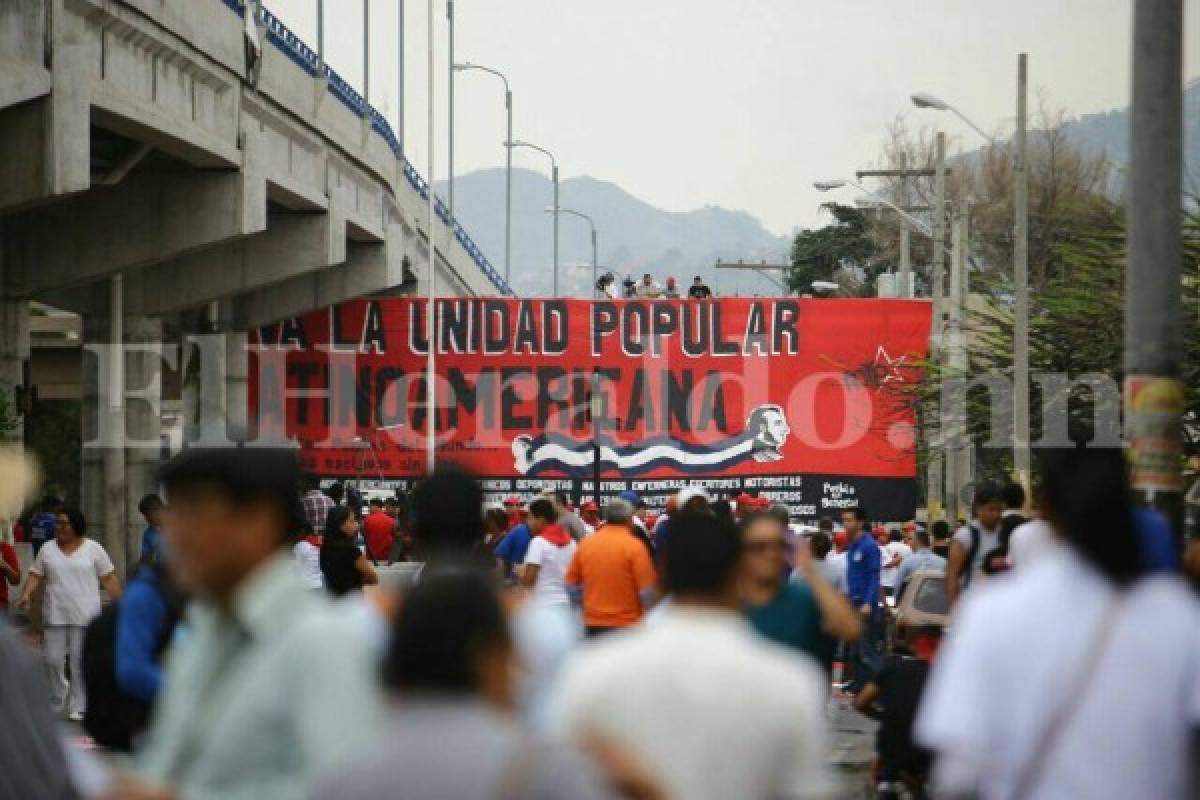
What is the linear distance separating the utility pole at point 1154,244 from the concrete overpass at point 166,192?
18.5m

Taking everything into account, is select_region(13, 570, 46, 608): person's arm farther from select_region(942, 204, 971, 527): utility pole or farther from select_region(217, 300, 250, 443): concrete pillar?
select_region(217, 300, 250, 443): concrete pillar

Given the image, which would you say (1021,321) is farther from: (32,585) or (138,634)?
(138,634)

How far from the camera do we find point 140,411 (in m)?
→ 48.5

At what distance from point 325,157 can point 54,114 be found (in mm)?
17721

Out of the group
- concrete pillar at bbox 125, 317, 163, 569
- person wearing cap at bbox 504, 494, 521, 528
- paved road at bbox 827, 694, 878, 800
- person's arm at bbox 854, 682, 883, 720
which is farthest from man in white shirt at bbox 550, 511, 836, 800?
concrete pillar at bbox 125, 317, 163, 569

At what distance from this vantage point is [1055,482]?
6066mm

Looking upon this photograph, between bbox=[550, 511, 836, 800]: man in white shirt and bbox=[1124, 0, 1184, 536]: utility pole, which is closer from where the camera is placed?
bbox=[550, 511, 836, 800]: man in white shirt

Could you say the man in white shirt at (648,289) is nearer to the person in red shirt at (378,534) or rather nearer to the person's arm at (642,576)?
the person in red shirt at (378,534)

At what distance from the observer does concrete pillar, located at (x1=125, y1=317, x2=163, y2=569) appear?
4788 cm

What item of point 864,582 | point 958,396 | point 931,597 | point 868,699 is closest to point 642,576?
point 868,699

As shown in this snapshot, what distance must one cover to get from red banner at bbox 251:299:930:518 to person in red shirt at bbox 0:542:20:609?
3046 centimetres

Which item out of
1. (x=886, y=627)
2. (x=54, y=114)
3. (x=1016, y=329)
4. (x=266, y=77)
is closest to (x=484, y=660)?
(x=886, y=627)

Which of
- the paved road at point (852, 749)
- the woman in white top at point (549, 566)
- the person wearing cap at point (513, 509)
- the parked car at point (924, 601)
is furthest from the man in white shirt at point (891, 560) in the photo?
the woman in white top at point (549, 566)

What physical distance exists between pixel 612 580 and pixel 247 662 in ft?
31.1
